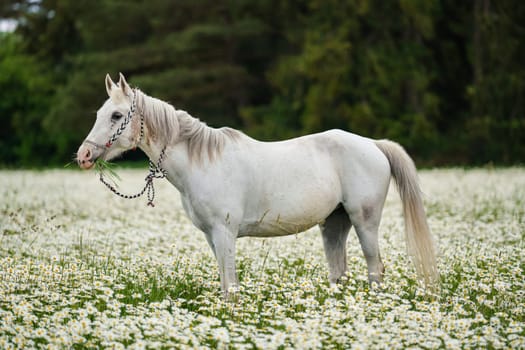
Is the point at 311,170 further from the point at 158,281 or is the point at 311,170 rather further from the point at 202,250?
the point at 202,250

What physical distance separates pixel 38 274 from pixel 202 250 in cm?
286

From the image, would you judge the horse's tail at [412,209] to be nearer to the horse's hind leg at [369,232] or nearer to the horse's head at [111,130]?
the horse's hind leg at [369,232]

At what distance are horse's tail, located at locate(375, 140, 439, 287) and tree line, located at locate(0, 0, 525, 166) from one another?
869 inches

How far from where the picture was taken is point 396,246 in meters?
8.75

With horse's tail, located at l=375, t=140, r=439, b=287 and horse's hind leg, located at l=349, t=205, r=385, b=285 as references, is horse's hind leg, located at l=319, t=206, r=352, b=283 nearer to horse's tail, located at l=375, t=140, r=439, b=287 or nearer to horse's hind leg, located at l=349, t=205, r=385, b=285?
horse's hind leg, located at l=349, t=205, r=385, b=285

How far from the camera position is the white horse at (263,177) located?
6059 millimetres

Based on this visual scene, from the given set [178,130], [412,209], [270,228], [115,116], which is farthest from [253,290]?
[115,116]

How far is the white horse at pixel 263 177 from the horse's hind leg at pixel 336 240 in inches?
0.5

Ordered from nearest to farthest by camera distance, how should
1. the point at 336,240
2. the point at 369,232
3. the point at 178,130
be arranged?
the point at 178,130, the point at 369,232, the point at 336,240

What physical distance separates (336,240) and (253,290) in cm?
144

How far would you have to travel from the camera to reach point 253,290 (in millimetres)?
6090

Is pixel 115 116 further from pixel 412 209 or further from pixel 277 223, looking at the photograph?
pixel 412 209

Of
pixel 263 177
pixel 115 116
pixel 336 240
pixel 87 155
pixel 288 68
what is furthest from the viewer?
pixel 288 68

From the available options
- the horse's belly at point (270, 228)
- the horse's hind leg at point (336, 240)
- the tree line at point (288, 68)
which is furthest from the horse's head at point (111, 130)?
the tree line at point (288, 68)
